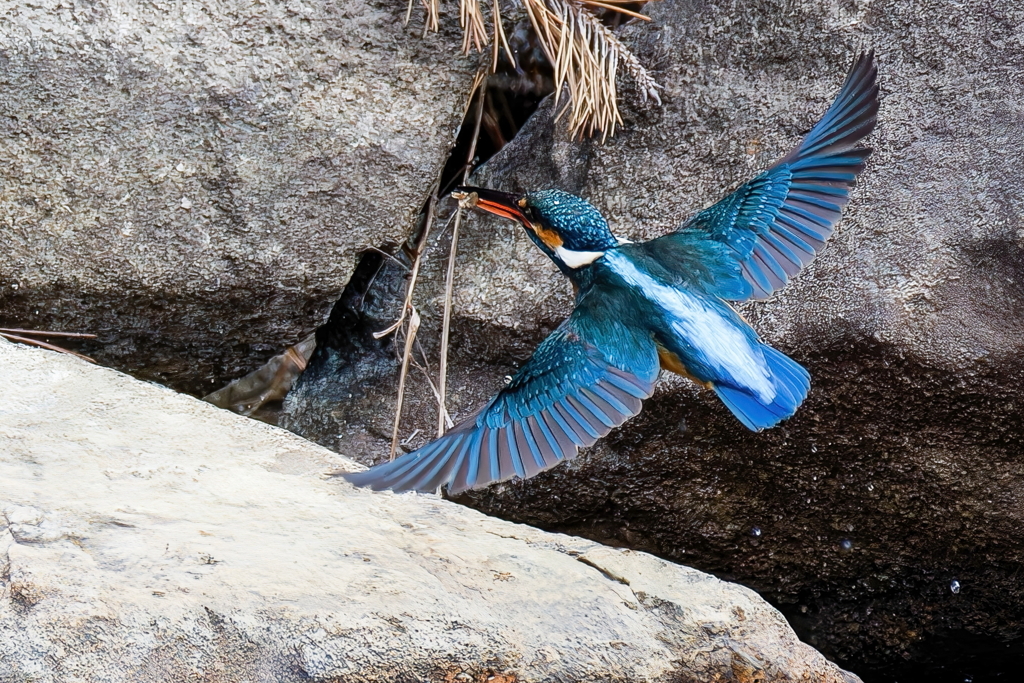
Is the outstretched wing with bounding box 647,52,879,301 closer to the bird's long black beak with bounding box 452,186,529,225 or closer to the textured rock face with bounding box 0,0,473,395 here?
the bird's long black beak with bounding box 452,186,529,225

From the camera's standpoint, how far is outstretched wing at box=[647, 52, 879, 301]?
249cm

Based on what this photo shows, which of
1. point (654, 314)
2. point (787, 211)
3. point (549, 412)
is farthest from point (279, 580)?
point (787, 211)

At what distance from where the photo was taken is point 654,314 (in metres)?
2.39

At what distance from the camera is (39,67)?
104 inches

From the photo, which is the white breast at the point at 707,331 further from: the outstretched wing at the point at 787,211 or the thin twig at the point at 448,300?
the thin twig at the point at 448,300

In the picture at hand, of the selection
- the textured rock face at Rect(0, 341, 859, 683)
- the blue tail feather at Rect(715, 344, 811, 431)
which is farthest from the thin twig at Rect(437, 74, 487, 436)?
the blue tail feather at Rect(715, 344, 811, 431)

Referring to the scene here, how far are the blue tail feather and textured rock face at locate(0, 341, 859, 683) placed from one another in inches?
Result: 13.7

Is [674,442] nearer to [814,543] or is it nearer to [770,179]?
[814,543]

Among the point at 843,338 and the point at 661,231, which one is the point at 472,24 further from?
the point at 843,338

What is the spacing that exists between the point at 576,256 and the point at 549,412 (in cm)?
47

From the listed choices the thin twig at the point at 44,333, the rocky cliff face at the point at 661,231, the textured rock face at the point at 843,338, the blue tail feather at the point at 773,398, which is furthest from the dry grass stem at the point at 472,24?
the thin twig at the point at 44,333

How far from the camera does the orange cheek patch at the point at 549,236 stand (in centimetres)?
256

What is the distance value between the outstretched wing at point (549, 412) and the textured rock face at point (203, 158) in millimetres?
876

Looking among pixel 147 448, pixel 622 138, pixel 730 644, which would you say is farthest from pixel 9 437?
pixel 622 138
